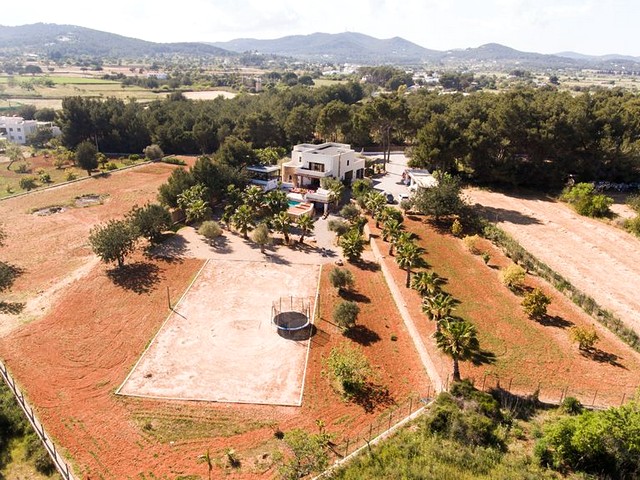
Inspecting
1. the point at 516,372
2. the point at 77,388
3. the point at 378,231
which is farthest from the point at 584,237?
the point at 77,388

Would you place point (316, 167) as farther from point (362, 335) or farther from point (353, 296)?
point (362, 335)

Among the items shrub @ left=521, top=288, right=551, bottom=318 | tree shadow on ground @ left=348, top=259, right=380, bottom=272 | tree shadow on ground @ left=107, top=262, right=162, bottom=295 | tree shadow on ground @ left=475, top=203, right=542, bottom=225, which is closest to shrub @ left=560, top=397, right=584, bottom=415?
shrub @ left=521, top=288, right=551, bottom=318

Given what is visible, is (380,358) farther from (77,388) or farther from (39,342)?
(39,342)

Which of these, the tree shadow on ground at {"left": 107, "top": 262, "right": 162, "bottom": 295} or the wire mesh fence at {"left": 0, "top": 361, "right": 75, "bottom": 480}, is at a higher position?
the tree shadow on ground at {"left": 107, "top": 262, "right": 162, "bottom": 295}

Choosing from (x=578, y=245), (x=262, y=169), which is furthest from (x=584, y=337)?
(x=262, y=169)

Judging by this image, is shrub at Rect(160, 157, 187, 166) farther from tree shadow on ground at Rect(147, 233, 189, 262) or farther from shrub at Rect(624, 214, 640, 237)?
shrub at Rect(624, 214, 640, 237)

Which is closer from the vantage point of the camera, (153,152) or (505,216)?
(505,216)
